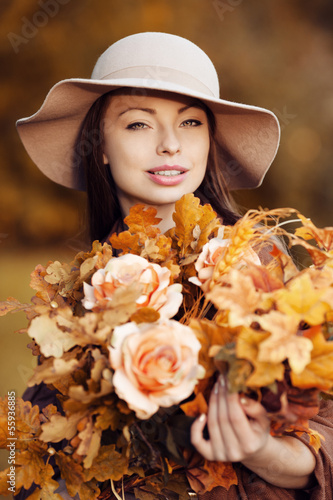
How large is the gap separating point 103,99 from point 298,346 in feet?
2.15

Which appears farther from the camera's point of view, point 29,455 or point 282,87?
point 282,87

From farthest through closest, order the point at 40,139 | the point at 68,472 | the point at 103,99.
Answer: the point at 40,139 → the point at 103,99 → the point at 68,472

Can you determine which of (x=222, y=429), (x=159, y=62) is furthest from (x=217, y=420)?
(x=159, y=62)

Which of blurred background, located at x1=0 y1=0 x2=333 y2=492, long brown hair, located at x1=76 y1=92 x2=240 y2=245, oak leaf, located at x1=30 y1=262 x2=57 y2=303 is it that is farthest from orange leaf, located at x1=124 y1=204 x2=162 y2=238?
blurred background, located at x1=0 y1=0 x2=333 y2=492

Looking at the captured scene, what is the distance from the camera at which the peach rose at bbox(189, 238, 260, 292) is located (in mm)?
567

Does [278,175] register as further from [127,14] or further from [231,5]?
[127,14]

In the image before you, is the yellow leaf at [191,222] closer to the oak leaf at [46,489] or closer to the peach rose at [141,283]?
the peach rose at [141,283]

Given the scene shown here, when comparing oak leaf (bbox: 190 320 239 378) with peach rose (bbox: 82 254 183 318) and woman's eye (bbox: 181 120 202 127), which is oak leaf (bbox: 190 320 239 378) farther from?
woman's eye (bbox: 181 120 202 127)

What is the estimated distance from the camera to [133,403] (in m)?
0.43

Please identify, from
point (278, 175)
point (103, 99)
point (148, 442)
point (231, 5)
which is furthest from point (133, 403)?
point (231, 5)

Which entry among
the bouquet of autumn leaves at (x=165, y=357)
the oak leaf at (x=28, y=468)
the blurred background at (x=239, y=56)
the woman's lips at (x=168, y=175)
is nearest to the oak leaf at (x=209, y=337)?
the bouquet of autumn leaves at (x=165, y=357)

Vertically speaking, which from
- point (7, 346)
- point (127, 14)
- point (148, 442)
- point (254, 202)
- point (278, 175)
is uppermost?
point (127, 14)

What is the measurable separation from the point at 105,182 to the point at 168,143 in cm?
23

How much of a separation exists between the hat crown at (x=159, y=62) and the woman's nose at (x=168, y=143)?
0.08m
